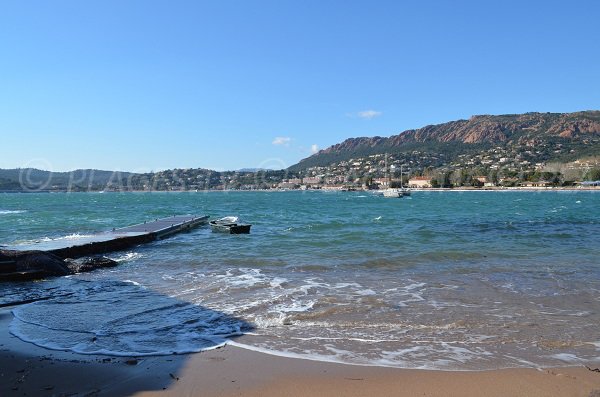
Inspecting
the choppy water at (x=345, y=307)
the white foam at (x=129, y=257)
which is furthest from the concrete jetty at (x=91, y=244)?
the choppy water at (x=345, y=307)

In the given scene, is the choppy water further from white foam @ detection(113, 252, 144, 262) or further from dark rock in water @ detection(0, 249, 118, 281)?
dark rock in water @ detection(0, 249, 118, 281)

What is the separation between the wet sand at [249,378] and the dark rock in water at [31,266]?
8.18 meters

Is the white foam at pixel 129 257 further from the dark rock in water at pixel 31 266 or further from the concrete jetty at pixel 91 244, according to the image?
the dark rock in water at pixel 31 266

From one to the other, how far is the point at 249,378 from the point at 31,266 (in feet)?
38.0

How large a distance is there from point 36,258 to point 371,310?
36.3ft

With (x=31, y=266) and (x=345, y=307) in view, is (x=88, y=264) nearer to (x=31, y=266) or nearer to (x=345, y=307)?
(x=31, y=266)

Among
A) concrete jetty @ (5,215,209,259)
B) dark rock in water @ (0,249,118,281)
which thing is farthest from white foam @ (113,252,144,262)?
dark rock in water @ (0,249,118,281)

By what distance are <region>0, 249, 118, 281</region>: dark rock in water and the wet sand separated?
8.18 meters

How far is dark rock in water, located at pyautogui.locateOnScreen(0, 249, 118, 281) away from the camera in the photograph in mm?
14707

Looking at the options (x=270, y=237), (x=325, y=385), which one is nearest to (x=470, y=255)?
(x=270, y=237)

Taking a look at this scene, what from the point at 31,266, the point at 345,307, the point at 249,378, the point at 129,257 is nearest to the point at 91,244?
the point at 129,257

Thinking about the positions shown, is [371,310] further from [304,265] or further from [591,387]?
[304,265]

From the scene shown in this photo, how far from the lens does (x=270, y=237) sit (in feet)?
97.6

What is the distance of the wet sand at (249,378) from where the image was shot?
6055 millimetres
